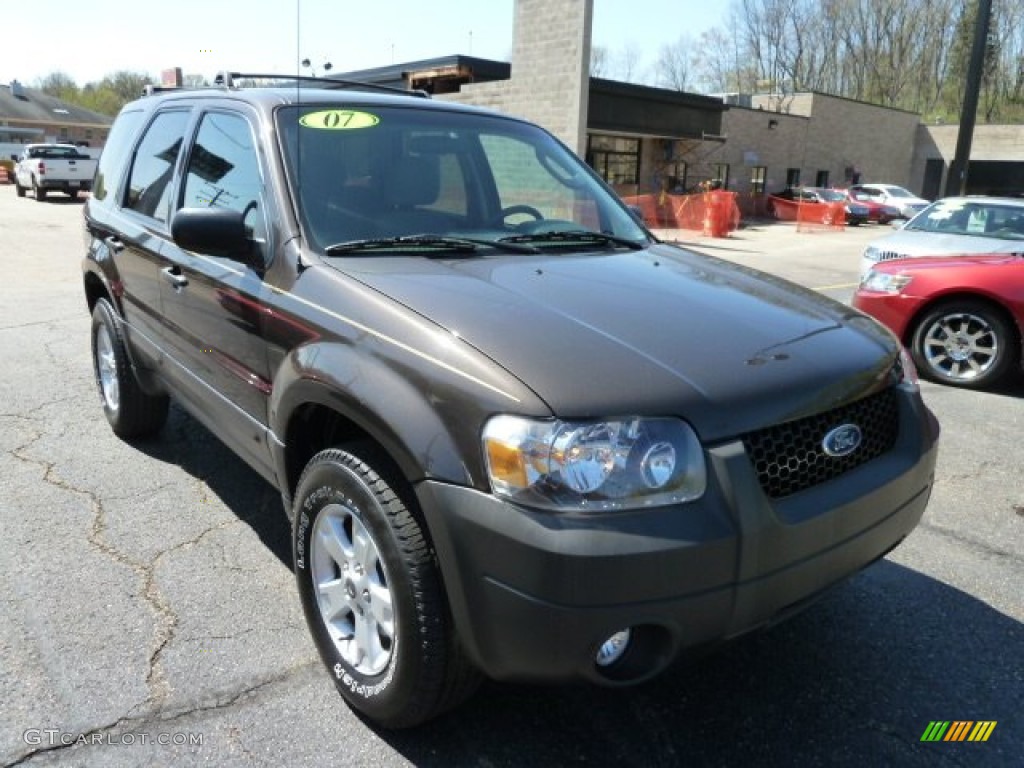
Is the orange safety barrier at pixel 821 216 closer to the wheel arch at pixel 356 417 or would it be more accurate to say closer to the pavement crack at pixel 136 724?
the wheel arch at pixel 356 417

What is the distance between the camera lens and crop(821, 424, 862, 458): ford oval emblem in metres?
2.26

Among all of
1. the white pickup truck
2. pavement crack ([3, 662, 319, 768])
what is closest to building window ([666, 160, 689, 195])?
the white pickup truck

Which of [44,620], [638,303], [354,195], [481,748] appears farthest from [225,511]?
[638,303]

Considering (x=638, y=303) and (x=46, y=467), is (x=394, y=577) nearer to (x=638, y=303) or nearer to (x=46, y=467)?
(x=638, y=303)

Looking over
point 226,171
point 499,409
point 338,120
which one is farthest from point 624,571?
point 226,171

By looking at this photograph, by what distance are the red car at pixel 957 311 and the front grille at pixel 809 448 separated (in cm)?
474

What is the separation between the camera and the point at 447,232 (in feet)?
10.3

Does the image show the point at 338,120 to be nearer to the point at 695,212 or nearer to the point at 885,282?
the point at 885,282

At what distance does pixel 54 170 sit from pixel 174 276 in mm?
29041

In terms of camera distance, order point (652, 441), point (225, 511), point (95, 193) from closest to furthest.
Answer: point (652, 441) → point (225, 511) → point (95, 193)

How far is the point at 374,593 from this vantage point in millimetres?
2367

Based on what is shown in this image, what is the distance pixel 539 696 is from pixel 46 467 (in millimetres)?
3217

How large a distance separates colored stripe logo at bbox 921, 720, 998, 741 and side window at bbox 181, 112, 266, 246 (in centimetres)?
270

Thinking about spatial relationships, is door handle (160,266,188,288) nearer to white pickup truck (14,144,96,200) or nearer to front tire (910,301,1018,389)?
front tire (910,301,1018,389)
